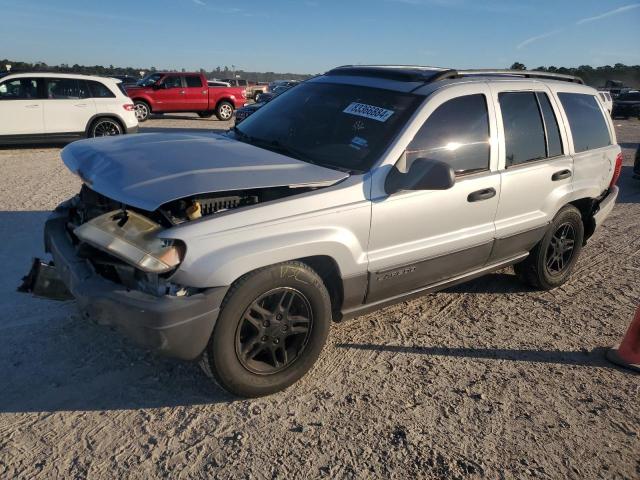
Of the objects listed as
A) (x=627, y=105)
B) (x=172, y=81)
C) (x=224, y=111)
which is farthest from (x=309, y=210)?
(x=627, y=105)

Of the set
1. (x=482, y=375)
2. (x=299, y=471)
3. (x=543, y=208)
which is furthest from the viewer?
(x=543, y=208)

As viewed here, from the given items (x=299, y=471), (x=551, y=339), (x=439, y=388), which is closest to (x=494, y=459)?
(x=439, y=388)

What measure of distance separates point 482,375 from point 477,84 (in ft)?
6.85

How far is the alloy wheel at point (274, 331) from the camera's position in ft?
9.90

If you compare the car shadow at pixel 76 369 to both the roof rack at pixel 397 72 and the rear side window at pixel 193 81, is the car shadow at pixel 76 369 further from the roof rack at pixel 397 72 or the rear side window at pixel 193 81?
the rear side window at pixel 193 81

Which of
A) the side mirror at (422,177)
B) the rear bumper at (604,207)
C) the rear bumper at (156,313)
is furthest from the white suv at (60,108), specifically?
the side mirror at (422,177)

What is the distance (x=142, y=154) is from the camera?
3.33m

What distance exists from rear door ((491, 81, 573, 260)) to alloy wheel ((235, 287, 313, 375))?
6.03ft

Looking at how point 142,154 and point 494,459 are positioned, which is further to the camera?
point 142,154

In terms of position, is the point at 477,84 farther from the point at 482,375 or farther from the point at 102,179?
the point at 102,179

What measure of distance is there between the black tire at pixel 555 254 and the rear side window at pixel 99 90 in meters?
9.95

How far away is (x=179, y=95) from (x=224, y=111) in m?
2.00

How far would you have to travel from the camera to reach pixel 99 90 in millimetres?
11688

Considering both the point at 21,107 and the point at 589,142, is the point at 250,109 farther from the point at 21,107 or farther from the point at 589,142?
the point at 589,142
